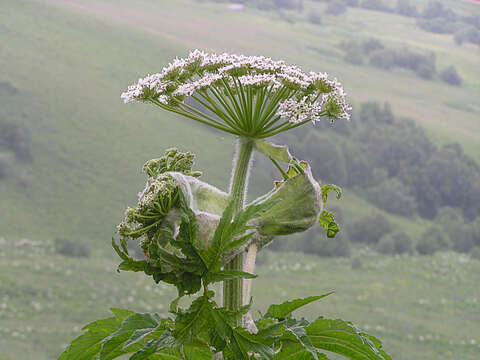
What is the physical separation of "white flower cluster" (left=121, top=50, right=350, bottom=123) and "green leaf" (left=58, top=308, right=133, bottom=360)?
299mm

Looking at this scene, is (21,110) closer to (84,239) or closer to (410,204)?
(84,239)

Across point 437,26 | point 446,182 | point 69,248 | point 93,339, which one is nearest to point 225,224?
point 93,339

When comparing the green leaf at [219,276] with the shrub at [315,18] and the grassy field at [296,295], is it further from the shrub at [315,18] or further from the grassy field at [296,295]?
the shrub at [315,18]

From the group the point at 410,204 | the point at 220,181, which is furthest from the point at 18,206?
the point at 410,204

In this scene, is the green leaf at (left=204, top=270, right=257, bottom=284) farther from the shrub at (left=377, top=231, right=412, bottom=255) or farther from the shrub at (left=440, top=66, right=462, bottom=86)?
the shrub at (left=440, top=66, right=462, bottom=86)

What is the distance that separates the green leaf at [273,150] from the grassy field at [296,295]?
4.91 meters

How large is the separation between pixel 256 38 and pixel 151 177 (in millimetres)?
9204

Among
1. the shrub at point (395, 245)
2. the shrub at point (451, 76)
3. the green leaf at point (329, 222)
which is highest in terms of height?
Result: the shrub at point (451, 76)

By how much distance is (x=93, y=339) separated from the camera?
2.69 ft

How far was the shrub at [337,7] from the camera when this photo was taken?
1031cm

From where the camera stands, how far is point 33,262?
6.50 m

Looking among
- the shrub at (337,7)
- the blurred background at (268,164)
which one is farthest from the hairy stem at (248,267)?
the shrub at (337,7)

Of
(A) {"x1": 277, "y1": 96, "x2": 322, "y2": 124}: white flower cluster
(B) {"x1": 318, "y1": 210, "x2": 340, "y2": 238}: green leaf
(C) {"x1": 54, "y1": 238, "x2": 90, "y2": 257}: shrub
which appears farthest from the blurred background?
(A) {"x1": 277, "y1": 96, "x2": 322, "y2": 124}: white flower cluster

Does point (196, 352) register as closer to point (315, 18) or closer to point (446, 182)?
point (446, 182)
